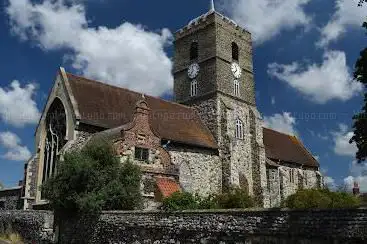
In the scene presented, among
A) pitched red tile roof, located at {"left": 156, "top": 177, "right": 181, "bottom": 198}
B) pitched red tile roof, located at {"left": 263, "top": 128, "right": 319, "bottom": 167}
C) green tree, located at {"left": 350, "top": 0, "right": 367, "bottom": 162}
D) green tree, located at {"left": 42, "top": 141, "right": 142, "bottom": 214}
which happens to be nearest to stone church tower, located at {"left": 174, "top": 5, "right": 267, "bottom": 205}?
pitched red tile roof, located at {"left": 263, "top": 128, "right": 319, "bottom": 167}

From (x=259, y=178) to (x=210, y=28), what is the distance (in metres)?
13.7

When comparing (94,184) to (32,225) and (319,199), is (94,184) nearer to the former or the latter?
(32,225)

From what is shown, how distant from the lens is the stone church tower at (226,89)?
32094mm

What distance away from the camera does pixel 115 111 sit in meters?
28.1

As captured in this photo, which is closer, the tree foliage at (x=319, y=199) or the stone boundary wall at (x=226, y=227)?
the stone boundary wall at (x=226, y=227)

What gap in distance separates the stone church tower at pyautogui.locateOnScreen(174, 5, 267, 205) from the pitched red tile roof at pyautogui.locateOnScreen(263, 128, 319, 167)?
13.7 ft

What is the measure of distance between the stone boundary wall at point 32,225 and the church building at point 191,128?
2589 millimetres

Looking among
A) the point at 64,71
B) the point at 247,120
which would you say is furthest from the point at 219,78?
the point at 64,71

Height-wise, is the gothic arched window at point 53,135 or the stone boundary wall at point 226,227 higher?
the gothic arched window at point 53,135

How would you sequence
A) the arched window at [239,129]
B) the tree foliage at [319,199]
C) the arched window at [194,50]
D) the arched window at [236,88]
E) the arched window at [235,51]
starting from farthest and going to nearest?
the arched window at [235,51]
the arched window at [194,50]
the arched window at [236,88]
the arched window at [239,129]
the tree foliage at [319,199]

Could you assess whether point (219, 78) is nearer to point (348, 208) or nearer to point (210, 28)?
point (210, 28)

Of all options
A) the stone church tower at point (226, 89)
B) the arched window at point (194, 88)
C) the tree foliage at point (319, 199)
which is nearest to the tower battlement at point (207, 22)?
the stone church tower at point (226, 89)

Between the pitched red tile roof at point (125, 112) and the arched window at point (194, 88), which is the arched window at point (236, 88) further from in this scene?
the pitched red tile roof at point (125, 112)

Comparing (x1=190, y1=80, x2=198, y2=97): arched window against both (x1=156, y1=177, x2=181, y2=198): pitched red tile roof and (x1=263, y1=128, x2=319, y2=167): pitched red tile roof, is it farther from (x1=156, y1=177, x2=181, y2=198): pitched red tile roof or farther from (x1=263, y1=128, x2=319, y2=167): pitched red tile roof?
(x1=156, y1=177, x2=181, y2=198): pitched red tile roof
